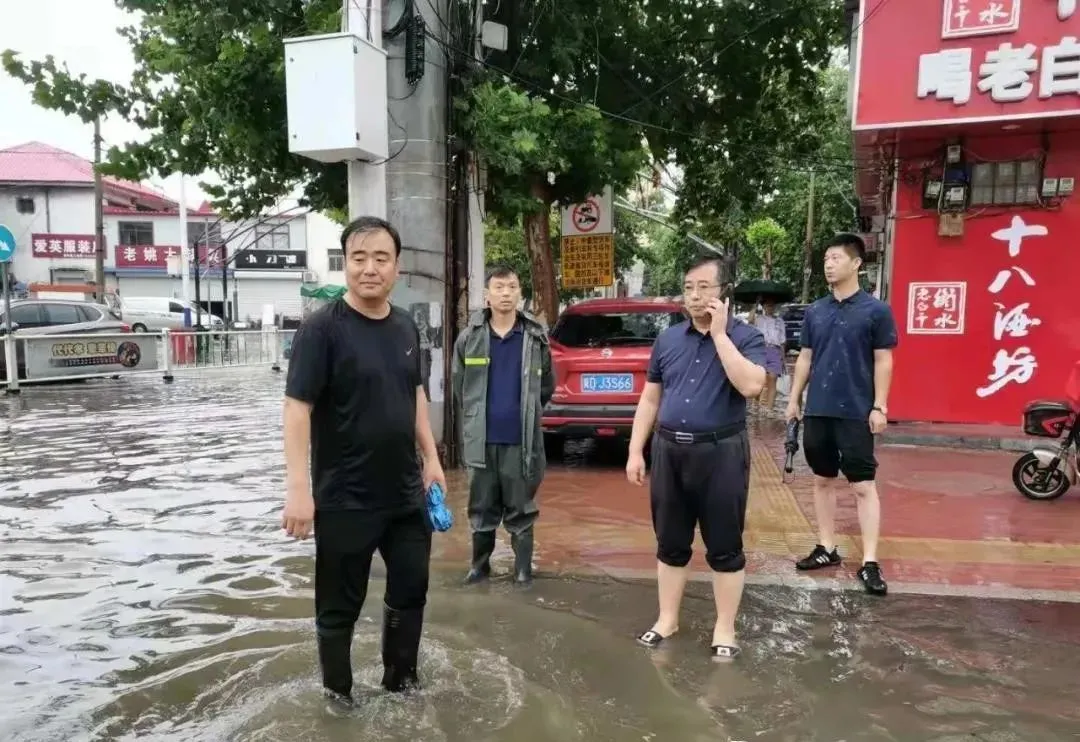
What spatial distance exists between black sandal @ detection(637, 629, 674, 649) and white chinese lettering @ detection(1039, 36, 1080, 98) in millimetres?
7054

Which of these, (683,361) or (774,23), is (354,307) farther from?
(774,23)

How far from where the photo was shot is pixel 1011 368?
912 centimetres

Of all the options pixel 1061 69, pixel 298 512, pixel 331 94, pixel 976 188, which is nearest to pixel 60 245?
pixel 331 94

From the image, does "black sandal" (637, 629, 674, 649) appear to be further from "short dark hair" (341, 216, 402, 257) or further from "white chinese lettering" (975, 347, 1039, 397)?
"white chinese lettering" (975, 347, 1039, 397)

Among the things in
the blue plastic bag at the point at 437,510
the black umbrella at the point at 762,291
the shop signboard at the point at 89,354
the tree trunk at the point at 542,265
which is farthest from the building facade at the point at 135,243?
the blue plastic bag at the point at 437,510

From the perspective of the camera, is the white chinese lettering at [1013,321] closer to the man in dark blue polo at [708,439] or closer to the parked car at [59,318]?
the man in dark blue polo at [708,439]

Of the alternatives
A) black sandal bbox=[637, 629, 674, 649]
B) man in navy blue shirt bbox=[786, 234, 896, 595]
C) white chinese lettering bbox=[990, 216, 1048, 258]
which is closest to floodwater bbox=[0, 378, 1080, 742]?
black sandal bbox=[637, 629, 674, 649]

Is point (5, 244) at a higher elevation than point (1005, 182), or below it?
below

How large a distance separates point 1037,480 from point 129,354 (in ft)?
48.6

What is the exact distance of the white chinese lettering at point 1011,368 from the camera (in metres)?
9.06

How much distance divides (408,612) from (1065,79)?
8.04 metres

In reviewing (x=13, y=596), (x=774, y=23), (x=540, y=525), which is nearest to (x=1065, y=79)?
(x=774, y=23)

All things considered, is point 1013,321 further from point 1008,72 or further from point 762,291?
point 762,291

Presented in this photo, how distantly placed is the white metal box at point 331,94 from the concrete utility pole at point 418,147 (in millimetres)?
753
